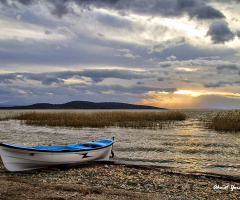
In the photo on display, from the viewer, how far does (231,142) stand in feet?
70.6

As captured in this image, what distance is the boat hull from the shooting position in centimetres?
1080

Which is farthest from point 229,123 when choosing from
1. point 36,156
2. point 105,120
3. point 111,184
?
point 36,156

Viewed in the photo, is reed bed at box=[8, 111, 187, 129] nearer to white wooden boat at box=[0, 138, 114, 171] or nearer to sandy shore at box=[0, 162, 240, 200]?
sandy shore at box=[0, 162, 240, 200]

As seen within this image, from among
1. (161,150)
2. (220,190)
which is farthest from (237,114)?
(220,190)

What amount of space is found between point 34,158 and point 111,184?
3972 mm

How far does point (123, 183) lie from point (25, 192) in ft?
12.6

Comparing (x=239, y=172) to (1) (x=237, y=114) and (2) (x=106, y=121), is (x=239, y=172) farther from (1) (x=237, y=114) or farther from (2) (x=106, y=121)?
(2) (x=106, y=121)

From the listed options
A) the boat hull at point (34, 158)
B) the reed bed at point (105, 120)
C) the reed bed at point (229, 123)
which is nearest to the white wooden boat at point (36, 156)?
the boat hull at point (34, 158)

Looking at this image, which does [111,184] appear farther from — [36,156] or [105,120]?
[105,120]

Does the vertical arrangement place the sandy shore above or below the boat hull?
below

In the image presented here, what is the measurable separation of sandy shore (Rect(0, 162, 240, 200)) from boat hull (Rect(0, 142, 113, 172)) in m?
0.36

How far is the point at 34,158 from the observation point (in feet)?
36.5

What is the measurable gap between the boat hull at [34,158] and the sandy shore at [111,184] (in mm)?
357

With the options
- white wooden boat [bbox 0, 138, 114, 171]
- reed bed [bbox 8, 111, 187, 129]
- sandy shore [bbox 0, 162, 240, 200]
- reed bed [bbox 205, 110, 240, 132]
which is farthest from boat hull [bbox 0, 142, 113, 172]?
reed bed [bbox 8, 111, 187, 129]
